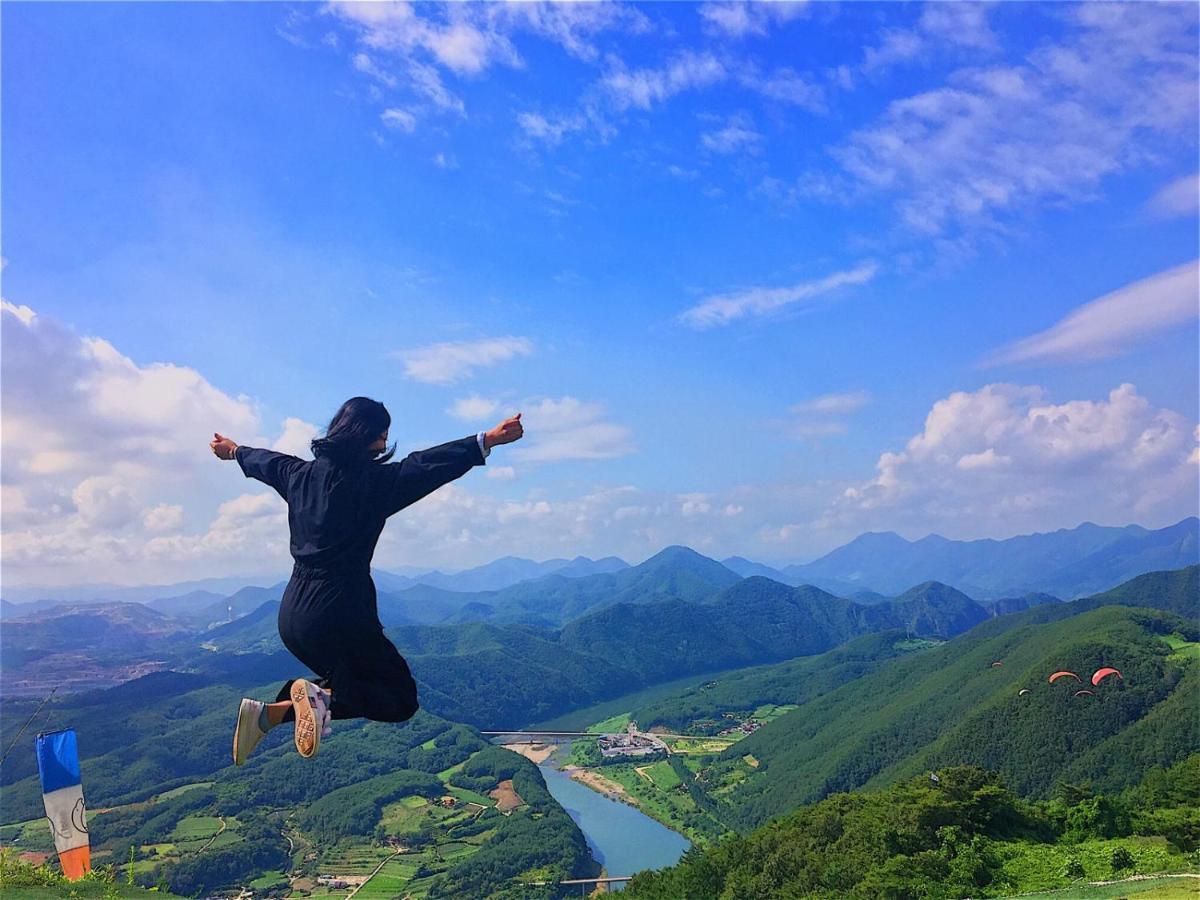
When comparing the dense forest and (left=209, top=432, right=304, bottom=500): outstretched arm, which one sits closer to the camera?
(left=209, top=432, right=304, bottom=500): outstretched arm

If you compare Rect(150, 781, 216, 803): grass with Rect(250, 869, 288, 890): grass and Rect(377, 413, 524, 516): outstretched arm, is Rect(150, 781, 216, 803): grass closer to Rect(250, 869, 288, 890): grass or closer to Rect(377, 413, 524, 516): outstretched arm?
Rect(250, 869, 288, 890): grass

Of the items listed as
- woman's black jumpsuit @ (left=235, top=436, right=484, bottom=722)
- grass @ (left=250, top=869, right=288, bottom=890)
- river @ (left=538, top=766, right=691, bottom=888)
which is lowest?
river @ (left=538, top=766, right=691, bottom=888)

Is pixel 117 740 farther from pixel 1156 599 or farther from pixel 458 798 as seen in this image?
pixel 1156 599

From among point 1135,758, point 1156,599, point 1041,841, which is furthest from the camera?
point 1156,599

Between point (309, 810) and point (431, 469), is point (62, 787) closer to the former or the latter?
point (431, 469)

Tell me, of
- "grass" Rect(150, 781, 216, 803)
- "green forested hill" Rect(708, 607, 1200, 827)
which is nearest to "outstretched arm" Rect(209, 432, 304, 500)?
"green forested hill" Rect(708, 607, 1200, 827)

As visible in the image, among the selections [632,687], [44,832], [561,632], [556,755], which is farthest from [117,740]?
[561,632]
